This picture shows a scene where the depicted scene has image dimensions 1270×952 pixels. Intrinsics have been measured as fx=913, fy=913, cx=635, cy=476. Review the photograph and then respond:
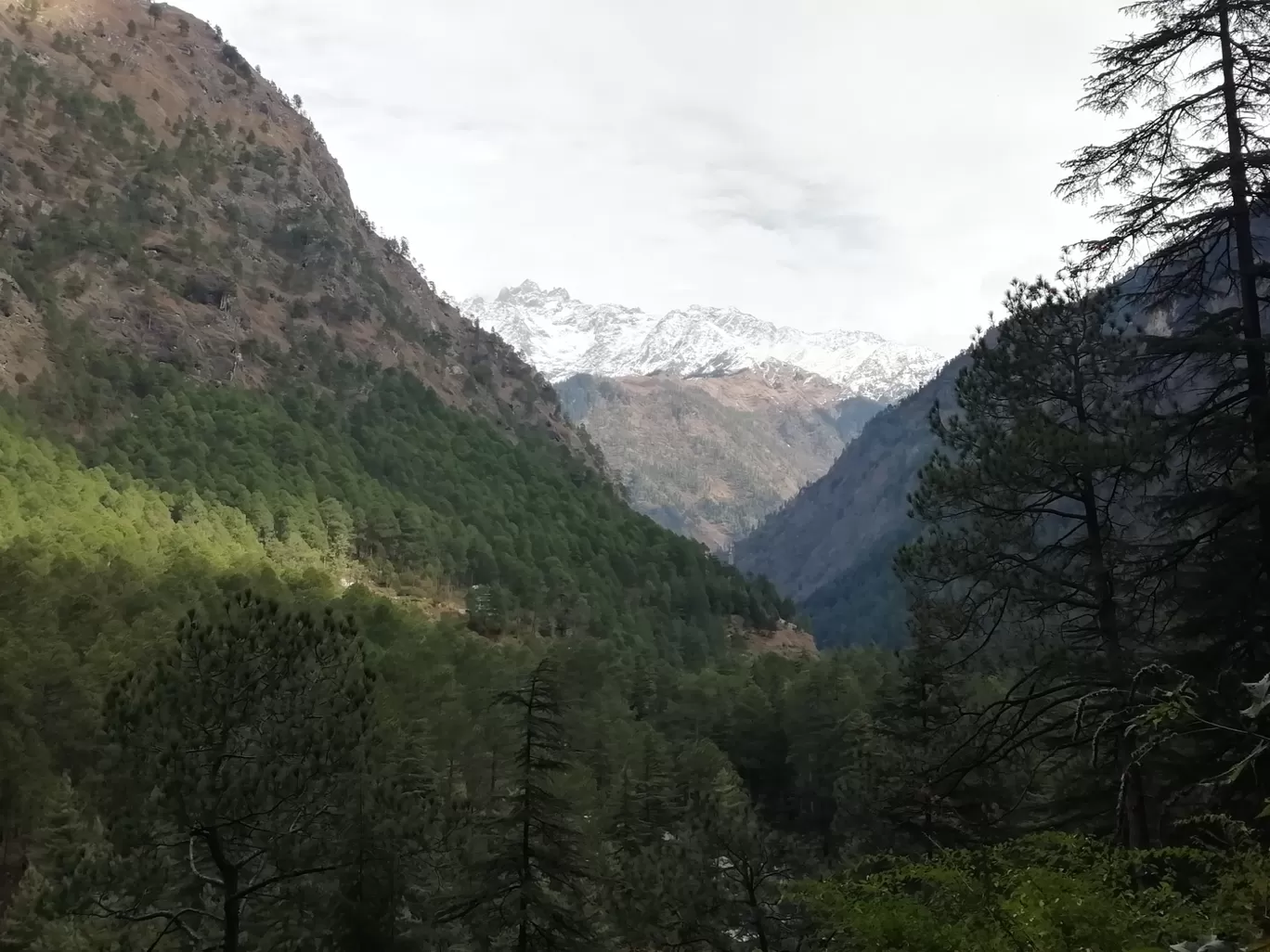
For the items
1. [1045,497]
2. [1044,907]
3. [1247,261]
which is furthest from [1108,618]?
[1044,907]

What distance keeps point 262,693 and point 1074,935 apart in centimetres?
1162

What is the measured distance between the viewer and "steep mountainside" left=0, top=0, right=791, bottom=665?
82.2 metres

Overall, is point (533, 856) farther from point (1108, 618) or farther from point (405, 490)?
point (405, 490)

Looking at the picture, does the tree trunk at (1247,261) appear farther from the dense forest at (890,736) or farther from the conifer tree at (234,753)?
the conifer tree at (234,753)

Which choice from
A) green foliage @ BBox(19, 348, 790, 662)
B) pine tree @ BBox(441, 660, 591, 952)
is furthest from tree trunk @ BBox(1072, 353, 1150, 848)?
green foliage @ BBox(19, 348, 790, 662)

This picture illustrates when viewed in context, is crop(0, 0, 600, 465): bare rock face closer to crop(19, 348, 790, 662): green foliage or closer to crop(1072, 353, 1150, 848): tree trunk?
crop(19, 348, 790, 662): green foliage

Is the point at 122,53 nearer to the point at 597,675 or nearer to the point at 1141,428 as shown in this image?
the point at 597,675

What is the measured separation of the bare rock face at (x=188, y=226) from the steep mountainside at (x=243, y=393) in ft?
1.38

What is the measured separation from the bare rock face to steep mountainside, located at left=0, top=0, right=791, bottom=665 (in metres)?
0.42

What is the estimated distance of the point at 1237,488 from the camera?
9.68 m

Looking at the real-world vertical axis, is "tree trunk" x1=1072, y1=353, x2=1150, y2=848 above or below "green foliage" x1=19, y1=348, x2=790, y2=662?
below

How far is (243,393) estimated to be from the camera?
11531 cm

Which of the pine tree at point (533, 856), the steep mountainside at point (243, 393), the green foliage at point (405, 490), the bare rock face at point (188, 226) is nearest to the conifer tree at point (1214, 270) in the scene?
the pine tree at point (533, 856)

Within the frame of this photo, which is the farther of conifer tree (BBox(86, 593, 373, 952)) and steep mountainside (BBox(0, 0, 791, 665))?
steep mountainside (BBox(0, 0, 791, 665))
